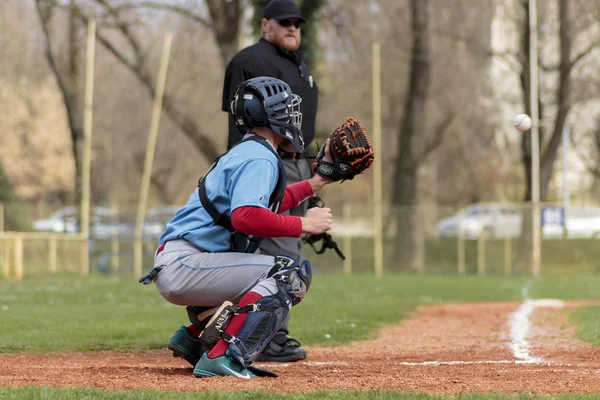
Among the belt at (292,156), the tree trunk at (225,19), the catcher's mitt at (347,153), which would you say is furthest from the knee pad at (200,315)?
the tree trunk at (225,19)

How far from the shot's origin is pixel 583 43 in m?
31.1

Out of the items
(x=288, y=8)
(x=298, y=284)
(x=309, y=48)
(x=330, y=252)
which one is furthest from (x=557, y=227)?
(x=298, y=284)

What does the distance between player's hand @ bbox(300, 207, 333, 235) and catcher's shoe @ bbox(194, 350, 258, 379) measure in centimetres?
82

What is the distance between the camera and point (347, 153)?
5.73 m

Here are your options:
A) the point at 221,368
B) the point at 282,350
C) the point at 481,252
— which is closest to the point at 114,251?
the point at 481,252

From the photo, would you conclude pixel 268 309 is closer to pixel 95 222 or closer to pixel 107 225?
pixel 95 222

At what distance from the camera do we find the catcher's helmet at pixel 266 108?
5.62 meters

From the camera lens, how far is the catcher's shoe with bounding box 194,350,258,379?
5.36m

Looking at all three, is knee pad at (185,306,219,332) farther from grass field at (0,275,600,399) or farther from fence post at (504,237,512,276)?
fence post at (504,237,512,276)

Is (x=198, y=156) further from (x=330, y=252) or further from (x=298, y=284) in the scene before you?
(x=298, y=284)

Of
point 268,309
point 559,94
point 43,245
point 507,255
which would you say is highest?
point 559,94

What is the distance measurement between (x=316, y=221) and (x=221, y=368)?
975 mm

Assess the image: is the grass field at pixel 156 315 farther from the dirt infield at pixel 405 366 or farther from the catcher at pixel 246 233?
the catcher at pixel 246 233

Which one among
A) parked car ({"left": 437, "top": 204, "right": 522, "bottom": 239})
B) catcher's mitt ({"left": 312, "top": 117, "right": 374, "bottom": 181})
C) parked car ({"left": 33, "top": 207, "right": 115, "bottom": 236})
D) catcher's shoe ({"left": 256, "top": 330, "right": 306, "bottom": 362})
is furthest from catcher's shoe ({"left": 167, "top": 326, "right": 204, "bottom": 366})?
parked car ({"left": 437, "top": 204, "right": 522, "bottom": 239})
